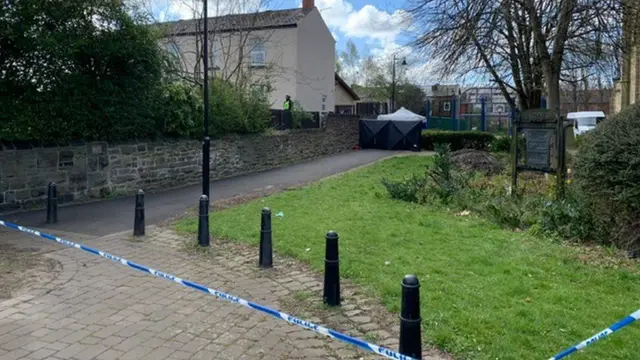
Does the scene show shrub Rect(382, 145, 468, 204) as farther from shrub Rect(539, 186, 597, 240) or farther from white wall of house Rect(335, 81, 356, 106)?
white wall of house Rect(335, 81, 356, 106)

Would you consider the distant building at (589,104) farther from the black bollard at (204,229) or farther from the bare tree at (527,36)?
the black bollard at (204,229)

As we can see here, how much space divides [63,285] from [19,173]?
18.7 feet

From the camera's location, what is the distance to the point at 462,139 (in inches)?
1108

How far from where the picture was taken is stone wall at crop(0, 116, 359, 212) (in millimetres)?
10539

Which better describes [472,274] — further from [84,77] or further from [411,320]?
[84,77]

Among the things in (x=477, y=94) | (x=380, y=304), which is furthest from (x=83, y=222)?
(x=477, y=94)

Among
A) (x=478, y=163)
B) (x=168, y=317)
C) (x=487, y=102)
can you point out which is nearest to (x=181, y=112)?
(x=478, y=163)

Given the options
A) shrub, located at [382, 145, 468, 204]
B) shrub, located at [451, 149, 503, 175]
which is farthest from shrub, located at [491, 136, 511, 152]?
shrub, located at [382, 145, 468, 204]

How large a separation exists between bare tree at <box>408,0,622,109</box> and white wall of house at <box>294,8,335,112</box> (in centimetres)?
1846

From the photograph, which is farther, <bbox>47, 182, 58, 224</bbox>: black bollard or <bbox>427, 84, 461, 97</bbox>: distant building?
<bbox>427, 84, 461, 97</bbox>: distant building

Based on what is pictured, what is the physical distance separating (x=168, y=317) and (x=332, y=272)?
1.61m

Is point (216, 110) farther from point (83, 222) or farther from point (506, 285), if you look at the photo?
point (506, 285)

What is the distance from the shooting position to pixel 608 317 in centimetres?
464

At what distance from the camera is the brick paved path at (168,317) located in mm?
4258
